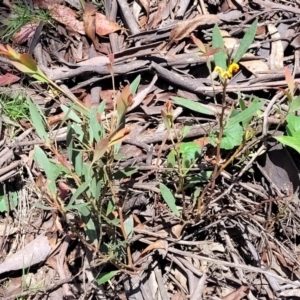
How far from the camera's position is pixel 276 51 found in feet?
6.64

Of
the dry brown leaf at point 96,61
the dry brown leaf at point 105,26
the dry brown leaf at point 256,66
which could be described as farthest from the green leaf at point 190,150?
the dry brown leaf at point 105,26

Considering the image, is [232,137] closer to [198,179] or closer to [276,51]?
[198,179]

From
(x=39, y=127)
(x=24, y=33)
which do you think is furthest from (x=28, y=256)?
(x=24, y=33)

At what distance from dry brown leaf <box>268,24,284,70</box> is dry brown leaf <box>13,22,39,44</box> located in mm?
956

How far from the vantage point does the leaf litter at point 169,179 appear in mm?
1648

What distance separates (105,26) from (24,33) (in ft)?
1.11

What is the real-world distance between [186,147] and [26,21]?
0.91 metres

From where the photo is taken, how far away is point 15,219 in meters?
1.91

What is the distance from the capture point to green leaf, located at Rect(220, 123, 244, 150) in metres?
1.75

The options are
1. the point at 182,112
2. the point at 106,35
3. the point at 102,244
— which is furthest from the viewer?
the point at 106,35

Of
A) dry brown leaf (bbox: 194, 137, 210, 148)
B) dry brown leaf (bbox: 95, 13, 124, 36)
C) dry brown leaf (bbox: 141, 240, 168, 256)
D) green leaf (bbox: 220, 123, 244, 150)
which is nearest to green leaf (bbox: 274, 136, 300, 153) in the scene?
green leaf (bbox: 220, 123, 244, 150)

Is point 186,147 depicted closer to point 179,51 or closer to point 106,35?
point 179,51

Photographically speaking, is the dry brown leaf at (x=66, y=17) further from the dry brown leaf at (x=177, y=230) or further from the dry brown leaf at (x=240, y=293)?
the dry brown leaf at (x=240, y=293)

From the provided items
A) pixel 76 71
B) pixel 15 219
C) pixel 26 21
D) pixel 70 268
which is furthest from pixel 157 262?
pixel 26 21
